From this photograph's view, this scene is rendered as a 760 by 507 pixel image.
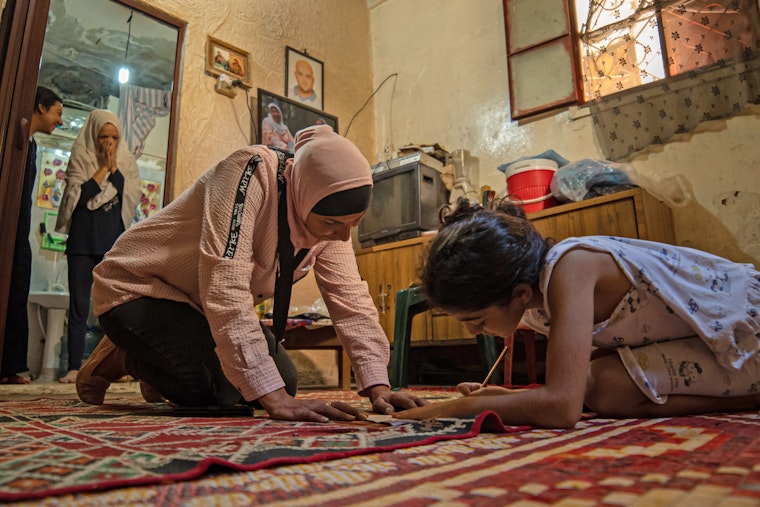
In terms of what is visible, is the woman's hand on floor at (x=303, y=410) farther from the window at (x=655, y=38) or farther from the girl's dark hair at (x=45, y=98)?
the window at (x=655, y=38)

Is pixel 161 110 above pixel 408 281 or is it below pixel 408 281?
above

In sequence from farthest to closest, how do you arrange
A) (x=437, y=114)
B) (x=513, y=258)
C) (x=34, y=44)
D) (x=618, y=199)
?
(x=437, y=114) → (x=618, y=199) → (x=34, y=44) → (x=513, y=258)

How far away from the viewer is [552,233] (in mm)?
3186

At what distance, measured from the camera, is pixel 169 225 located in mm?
1562

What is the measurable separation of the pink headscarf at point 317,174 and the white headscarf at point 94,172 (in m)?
2.29

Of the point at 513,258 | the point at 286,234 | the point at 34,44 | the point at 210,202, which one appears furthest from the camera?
the point at 34,44

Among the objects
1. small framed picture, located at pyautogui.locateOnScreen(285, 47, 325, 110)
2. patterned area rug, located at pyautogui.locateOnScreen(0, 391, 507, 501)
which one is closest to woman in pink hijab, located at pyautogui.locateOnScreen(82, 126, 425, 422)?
patterned area rug, located at pyautogui.locateOnScreen(0, 391, 507, 501)

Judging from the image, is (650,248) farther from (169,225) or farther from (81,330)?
(81,330)

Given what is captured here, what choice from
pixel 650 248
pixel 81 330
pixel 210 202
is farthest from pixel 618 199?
pixel 81 330

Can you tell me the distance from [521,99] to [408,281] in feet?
5.57

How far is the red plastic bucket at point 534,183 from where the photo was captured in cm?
337

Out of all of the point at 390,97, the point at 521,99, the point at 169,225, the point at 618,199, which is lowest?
the point at 169,225

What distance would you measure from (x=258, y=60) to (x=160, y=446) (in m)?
4.08

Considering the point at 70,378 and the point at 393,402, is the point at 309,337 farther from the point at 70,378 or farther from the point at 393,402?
the point at 393,402
